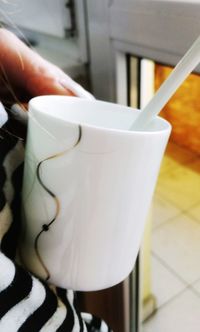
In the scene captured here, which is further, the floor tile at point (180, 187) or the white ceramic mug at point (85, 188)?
the floor tile at point (180, 187)

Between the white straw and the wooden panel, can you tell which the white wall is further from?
the wooden panel

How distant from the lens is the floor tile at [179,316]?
0.72m

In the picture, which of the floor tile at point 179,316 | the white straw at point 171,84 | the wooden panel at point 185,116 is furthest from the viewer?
the wooden panel at point 185,116

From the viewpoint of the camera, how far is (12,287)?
0.91 ft

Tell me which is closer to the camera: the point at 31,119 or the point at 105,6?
the point at 31,119

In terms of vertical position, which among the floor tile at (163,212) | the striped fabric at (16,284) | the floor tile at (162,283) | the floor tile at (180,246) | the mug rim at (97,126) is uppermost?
the mug rim at (97,126)

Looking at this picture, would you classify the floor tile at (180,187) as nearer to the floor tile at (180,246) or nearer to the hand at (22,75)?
the floor tile at (180,246)

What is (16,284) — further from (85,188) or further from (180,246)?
(180,246)

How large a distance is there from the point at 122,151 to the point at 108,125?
0.06 meters

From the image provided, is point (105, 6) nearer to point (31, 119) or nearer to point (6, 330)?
point (31, 119)

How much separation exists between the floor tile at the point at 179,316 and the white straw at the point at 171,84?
557mm

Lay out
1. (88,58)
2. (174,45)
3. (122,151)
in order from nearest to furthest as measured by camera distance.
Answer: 1. (122,151)
2. (174,45)
3. (88,58)

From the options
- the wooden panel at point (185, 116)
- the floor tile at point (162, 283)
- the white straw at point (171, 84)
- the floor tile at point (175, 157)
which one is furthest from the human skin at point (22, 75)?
the floor tile at point (175, 157)

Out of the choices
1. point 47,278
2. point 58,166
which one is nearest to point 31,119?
point 58,166
